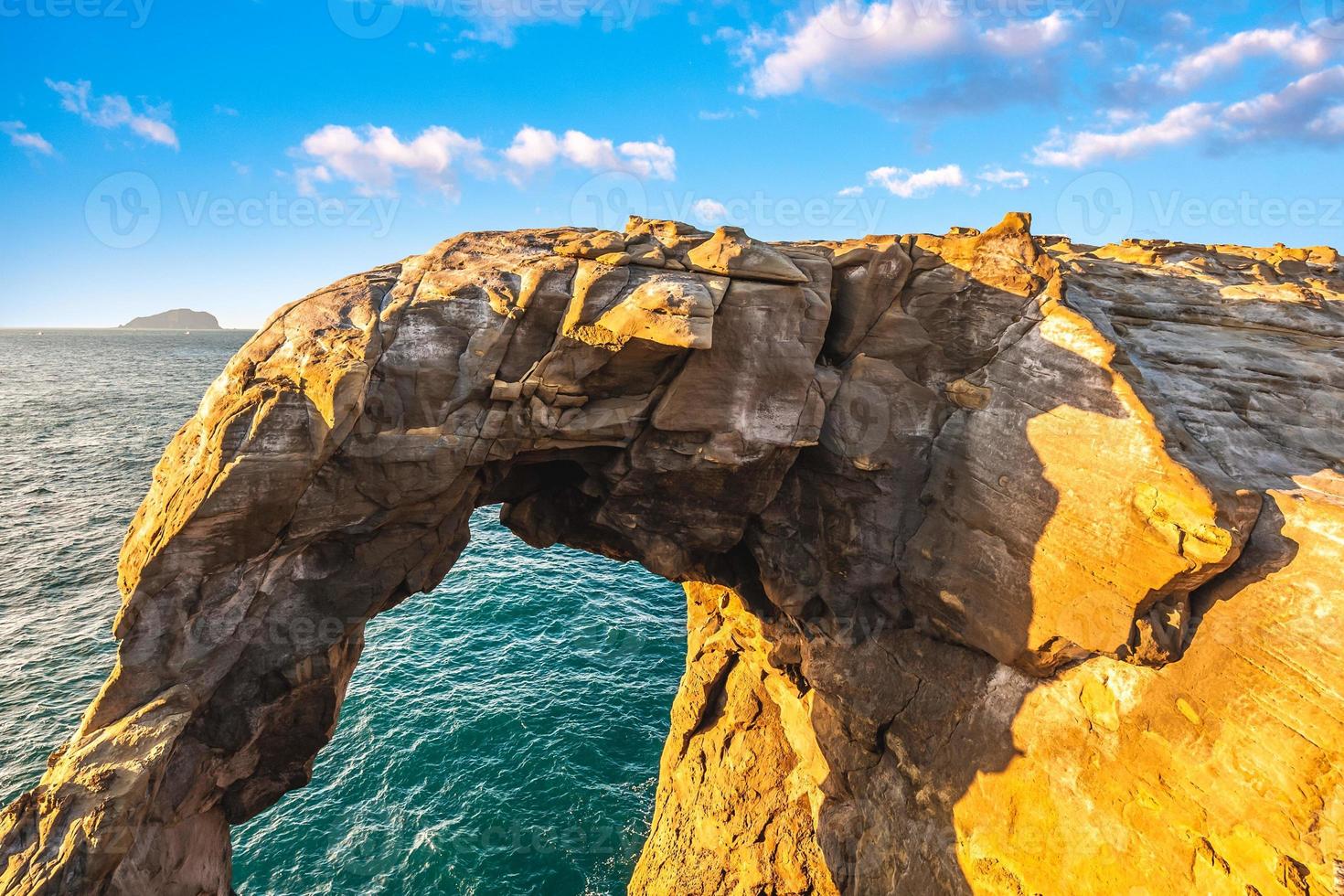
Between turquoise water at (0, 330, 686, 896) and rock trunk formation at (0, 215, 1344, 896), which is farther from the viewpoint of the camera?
turquoise water at (0, 330, 686, 896)

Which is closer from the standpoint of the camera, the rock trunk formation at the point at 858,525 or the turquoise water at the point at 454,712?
the rock trunk formation at the point at 858,525

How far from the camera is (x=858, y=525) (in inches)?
682

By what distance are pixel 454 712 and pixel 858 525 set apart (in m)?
20.3

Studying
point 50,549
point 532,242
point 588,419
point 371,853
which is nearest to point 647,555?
point 588,419

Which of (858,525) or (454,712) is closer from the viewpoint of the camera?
(858,525)

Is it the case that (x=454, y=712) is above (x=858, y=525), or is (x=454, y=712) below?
below

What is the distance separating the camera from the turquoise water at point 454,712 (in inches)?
846

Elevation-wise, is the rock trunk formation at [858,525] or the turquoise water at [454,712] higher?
the rock trunk formation at [858,525]

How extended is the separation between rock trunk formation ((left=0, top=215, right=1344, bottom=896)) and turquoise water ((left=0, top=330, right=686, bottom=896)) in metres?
7.12

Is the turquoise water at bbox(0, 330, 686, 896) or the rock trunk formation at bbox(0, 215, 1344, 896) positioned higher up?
the rock trunk formation at bbox(0, 215, 1344, 896)

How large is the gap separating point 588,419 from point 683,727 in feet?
47.8

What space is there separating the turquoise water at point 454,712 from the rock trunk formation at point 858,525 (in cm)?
712

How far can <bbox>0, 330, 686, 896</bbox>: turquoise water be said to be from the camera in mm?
21484

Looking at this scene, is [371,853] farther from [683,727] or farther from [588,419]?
[588,419]
